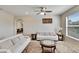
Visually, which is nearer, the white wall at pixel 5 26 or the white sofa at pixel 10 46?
the white sofa at pixel 10 46

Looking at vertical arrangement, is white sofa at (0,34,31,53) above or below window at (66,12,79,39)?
below

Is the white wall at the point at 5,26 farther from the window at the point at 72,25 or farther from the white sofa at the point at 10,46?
the window at the point at 72,25

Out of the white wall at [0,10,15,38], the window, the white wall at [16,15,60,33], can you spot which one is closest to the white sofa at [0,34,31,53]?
the white wall at [0,10,15,38]

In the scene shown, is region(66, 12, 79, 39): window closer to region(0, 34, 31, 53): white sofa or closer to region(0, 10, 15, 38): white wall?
region(0, 34, 31, 53): white sofa

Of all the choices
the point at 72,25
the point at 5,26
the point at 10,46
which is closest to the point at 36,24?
the point at 5,26

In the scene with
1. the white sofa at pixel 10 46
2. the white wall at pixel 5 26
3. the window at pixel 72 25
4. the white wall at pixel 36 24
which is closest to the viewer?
the white sofa at pixel 10 46

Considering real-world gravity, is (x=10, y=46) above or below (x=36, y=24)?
below

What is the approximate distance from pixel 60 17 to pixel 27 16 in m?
2.74

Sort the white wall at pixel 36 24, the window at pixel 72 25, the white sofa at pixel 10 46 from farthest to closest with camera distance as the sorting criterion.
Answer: the white wall at pixel 36 24 < the window at pixel 72 25 < the white sofa at pixel 10 46

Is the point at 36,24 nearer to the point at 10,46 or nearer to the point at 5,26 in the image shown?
the point at 5,26

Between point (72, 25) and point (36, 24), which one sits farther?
point (36, 24)

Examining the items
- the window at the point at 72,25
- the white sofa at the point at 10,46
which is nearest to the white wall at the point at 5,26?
the white sofa at the point at 10,46

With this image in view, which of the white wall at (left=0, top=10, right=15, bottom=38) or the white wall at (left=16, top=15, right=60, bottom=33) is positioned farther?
the white wall at (left=16, top=15, right=60, bottom=33)
